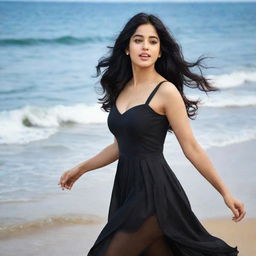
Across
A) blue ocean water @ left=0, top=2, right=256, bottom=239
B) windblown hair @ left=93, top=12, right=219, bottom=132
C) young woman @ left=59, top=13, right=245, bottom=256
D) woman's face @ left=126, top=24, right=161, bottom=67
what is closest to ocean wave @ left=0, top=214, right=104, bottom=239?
blue ocean water @ left=0, top=2, right=256, bottom=239

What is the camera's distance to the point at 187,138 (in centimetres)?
360

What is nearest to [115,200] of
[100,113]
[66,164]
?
[66,164]

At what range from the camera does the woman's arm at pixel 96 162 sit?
13.1ft

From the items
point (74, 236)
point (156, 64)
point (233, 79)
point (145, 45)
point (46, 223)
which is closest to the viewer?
point (145, 45)

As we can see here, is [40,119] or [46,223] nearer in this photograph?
[46,223]

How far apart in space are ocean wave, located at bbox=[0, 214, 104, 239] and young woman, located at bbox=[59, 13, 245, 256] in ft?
7.98

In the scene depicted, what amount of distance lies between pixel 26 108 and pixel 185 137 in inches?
407

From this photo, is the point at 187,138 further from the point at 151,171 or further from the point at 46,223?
the point at 46,223

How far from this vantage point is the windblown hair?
3791 millimetres

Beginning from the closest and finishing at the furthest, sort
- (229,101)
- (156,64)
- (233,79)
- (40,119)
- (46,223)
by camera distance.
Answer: (156,64) < (46,223) < (40,119) < (229,101) < (233,79)

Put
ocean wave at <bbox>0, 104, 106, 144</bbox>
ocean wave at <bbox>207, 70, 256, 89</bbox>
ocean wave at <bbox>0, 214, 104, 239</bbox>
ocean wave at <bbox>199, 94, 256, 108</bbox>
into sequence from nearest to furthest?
ocean wave at <bbox>0, 214, 104, 239</bbox> < ocean wave at <bbox>0, 104, 106, 144</bbox> < ocean wave at <bbox>199, 94, 256, 108</bbox> < ocean wave at <bbox>207, 70, 256, 89</bbox>

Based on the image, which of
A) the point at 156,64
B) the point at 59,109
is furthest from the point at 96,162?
the point at 59,109

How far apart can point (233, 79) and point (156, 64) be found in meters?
15.9

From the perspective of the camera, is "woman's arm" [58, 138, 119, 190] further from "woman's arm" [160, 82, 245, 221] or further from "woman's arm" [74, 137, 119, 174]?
"woman's arm" [160, 82, 245, 221]
